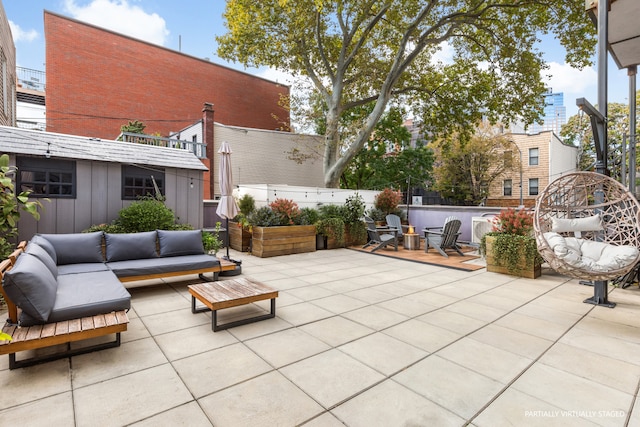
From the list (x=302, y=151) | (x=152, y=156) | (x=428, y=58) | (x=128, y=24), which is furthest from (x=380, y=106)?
(x=128, y=24)

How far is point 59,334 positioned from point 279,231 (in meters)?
5.72

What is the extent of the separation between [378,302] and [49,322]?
3469mm

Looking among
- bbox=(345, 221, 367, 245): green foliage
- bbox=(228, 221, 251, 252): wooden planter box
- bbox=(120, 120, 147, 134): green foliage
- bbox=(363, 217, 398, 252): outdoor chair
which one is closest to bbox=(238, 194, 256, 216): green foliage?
bbox=(228, 221, 251, 252): wooden planter box

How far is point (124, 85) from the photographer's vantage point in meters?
16.7

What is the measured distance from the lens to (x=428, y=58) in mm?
14008

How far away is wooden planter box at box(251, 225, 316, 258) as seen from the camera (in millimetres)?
7867

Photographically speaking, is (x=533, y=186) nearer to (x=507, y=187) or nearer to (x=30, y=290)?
(x=507, y=187)

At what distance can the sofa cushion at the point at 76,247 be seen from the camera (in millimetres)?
4395

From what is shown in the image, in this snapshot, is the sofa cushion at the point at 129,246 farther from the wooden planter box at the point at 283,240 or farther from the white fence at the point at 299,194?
the white fence at the point at 299,194

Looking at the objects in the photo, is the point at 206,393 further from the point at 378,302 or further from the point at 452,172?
the point at 452,172

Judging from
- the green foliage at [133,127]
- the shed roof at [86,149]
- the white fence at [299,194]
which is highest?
the green foliage at [133,127]

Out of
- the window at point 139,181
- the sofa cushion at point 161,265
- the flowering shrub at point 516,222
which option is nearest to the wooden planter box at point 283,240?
the window at point 139,181

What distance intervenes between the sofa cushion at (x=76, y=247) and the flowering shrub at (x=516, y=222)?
6.87 metres

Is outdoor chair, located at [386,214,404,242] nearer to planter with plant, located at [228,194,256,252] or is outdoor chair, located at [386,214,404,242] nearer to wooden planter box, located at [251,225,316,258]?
wooden planter box, located at [251,225,316,258]
